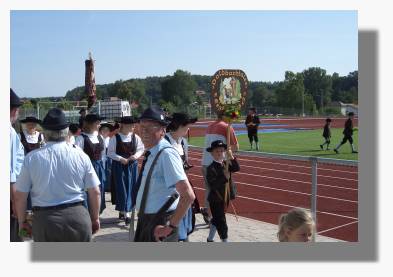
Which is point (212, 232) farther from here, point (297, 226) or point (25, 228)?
point (297, 226)

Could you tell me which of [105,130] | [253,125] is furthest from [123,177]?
[253,125]

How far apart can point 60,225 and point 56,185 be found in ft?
1.06

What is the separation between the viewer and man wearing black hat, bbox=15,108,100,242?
3578 millimetres

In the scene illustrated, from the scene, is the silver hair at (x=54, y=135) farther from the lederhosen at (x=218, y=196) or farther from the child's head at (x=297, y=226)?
the lederhosen at (x=218, y=196)

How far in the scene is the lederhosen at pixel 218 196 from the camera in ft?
18.6

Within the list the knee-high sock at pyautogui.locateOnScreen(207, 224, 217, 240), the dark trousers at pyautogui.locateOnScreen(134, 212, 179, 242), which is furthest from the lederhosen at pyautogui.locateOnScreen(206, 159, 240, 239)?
the dark trousers at pyautogui.locateOnScreen(134, 212, 179, 242)

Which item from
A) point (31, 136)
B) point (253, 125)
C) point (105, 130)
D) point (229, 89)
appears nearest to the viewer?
point (229, 89)

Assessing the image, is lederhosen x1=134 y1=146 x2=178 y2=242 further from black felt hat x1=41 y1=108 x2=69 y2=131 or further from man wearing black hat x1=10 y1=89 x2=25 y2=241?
man wearing black hat x1=10 y1=89 x2=25 y2=241

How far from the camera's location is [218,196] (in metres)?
5.70

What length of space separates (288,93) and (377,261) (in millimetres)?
79018

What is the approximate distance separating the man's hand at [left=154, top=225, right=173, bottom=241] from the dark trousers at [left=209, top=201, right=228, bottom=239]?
7.50ft

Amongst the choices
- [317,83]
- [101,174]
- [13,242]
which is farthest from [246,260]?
[317,83]

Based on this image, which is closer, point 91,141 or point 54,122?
point 54,122

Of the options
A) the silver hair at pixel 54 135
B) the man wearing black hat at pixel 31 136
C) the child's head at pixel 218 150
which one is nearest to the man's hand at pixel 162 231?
the silver hair at pixel 54 135
